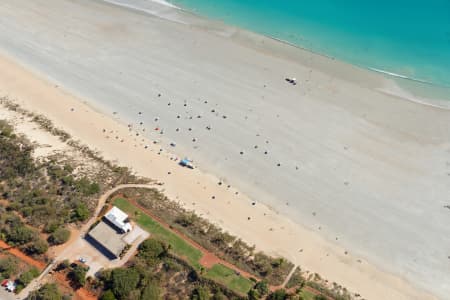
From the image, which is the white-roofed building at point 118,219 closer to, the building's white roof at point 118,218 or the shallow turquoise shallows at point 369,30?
the building's white roof at point 118,218

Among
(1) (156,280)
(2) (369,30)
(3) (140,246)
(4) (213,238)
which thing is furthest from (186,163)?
(2) (369,30)

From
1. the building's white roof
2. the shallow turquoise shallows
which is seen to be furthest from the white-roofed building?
the shallow turquoise shallows

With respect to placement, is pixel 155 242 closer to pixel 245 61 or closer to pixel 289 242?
pixel 289 242

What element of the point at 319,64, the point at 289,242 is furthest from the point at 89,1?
the point at 289,242

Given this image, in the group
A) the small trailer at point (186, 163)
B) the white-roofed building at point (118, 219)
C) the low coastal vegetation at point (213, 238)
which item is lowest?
the white-roofed building at point (118, 219)

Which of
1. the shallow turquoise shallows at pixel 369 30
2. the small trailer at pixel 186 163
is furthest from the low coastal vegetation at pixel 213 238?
the shallow turquoise shallows at pixel 369 30

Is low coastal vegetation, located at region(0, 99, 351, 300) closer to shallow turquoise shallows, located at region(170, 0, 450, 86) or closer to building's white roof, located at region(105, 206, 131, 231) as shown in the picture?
building's white roof, located at region(105, 206, 131, 231)
